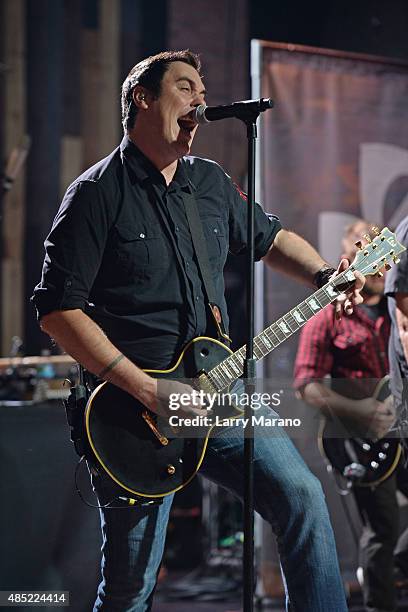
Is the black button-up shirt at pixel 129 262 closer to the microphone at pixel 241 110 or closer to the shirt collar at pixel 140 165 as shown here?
the shirt collar at pixel 140 165

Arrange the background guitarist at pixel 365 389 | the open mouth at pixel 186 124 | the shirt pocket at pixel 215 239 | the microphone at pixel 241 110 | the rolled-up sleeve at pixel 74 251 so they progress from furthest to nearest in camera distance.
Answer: the background guitarist at pixel 365 389, the shirt pocket at pixel 215 239, the open mouth at pixel 186 124, the rolled-up sleeve at pixel 74 251, the microphone at pixel 241 110

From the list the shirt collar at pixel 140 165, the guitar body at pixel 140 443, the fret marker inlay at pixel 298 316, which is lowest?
the guitar body at pixel 140 443

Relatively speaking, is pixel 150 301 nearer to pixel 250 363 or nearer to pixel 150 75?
pixel 250 363

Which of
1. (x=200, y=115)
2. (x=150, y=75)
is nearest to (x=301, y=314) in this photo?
(x=200, y=115)

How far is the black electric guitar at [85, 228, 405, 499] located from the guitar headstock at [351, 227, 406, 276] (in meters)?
0.45

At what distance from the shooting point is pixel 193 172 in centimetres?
280

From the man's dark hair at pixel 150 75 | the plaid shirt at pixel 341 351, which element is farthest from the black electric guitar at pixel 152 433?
the plaid shirt at pixel 341 351

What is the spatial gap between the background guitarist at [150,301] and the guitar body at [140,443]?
41mm

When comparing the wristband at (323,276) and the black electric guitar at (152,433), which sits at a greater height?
the wristband at (323,276)

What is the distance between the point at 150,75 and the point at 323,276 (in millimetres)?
800

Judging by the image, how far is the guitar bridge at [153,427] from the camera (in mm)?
2494

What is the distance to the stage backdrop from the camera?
452 cm

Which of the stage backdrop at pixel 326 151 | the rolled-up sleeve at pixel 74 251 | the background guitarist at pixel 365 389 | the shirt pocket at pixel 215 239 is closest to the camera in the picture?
the rolled-up sleeve at pixel 74 251

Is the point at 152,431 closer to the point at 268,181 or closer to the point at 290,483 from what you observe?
the point at 290,483
